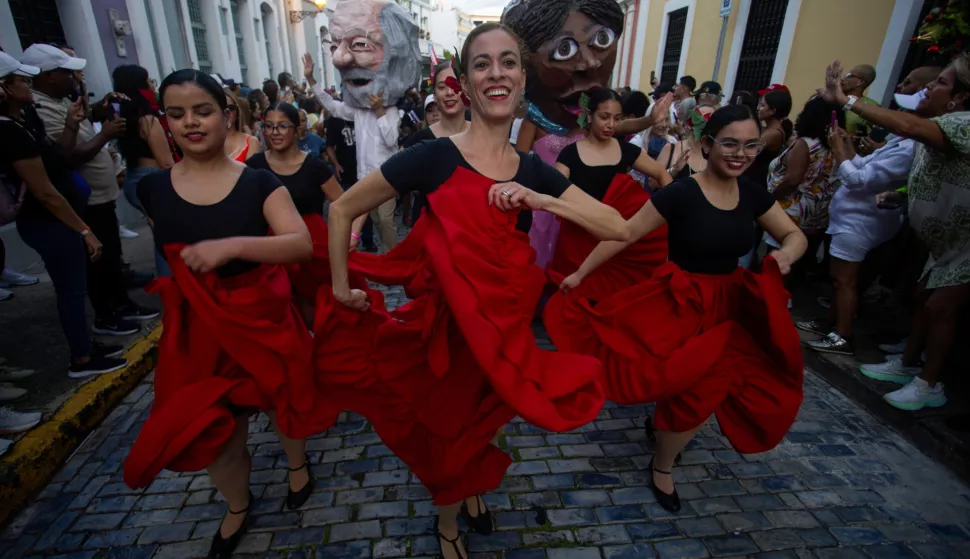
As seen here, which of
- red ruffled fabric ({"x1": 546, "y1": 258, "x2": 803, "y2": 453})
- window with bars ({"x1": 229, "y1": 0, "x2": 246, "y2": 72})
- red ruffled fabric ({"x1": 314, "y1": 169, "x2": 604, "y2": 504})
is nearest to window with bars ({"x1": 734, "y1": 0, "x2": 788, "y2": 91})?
red ruffled fabric ({"x1": 546, "y1": 258, "x2": 803, "y2": 453})

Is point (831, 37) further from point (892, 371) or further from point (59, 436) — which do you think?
point (59, 436)

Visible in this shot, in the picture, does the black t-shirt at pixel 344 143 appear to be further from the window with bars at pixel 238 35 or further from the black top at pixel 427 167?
the window with bars at pixel 238 35

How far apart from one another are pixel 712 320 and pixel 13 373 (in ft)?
15.2

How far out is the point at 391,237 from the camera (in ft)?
18.8

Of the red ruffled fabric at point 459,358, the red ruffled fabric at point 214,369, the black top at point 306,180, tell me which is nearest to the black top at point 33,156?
the black top at point 306,180

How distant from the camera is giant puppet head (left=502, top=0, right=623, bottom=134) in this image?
4.24m

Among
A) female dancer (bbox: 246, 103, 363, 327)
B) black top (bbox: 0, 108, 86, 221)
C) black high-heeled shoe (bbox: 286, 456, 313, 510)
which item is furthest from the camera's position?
female dancer (bbox: 246, 103, 363, 327)

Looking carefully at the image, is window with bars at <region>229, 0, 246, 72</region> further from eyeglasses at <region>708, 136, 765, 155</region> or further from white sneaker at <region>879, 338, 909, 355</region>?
white sneaker at <region>879, 338, 909, 355</region>

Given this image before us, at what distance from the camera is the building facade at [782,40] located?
→ 6836 millimetres

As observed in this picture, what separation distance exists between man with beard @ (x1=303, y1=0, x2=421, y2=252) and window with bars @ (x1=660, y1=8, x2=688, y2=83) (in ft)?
33.8

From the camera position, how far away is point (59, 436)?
2984 millimetres

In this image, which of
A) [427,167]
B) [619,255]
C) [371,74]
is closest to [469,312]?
[427,167]

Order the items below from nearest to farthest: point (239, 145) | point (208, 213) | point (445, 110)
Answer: point (208, 213) → point (239, 145) → point (445, 110)

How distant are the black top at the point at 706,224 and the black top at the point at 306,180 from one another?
7.21ft
